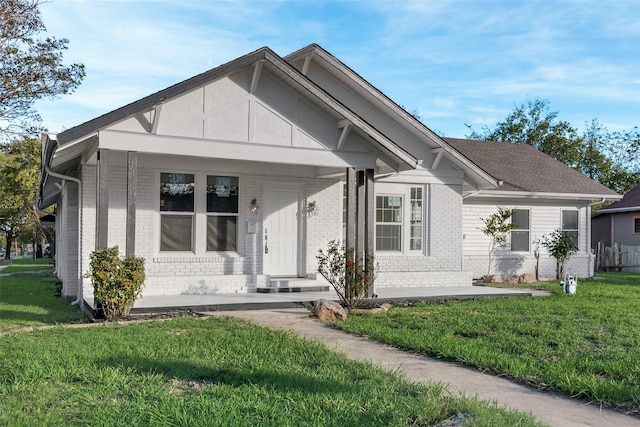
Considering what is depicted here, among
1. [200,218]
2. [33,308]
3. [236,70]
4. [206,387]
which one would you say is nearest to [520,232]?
[200,218]

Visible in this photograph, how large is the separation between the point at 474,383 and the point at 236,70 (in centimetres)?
724

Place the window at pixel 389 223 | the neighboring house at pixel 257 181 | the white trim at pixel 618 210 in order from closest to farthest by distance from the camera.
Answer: the neighboring house at pixel 257 181 < the window at pixel 389 223 < the white trim at pixel 618 210

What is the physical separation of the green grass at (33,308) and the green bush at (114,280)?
831mm

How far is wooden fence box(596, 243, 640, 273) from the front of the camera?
26905 mm

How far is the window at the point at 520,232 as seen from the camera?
20.0 metres

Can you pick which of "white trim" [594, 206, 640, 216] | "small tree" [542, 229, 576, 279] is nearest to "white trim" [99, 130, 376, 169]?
"small tree" [542, 229, 576, 279]

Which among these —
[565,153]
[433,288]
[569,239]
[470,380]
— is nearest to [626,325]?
[470,380]

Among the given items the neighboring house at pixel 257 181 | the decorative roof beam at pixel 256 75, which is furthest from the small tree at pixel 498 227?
the decorative roof beam at pixel 256 75

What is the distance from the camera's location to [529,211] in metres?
20.3

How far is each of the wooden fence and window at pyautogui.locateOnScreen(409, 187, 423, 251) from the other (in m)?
14.1

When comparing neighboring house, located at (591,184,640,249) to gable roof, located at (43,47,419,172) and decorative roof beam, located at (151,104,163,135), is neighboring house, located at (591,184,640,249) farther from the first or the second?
decorative roof beam, located at (151,104,163,135)

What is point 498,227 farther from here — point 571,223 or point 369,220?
point 369,220

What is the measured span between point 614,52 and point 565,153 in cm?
2302

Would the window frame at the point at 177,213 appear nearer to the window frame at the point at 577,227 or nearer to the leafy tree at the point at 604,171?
the window frame at the point at 577,227
